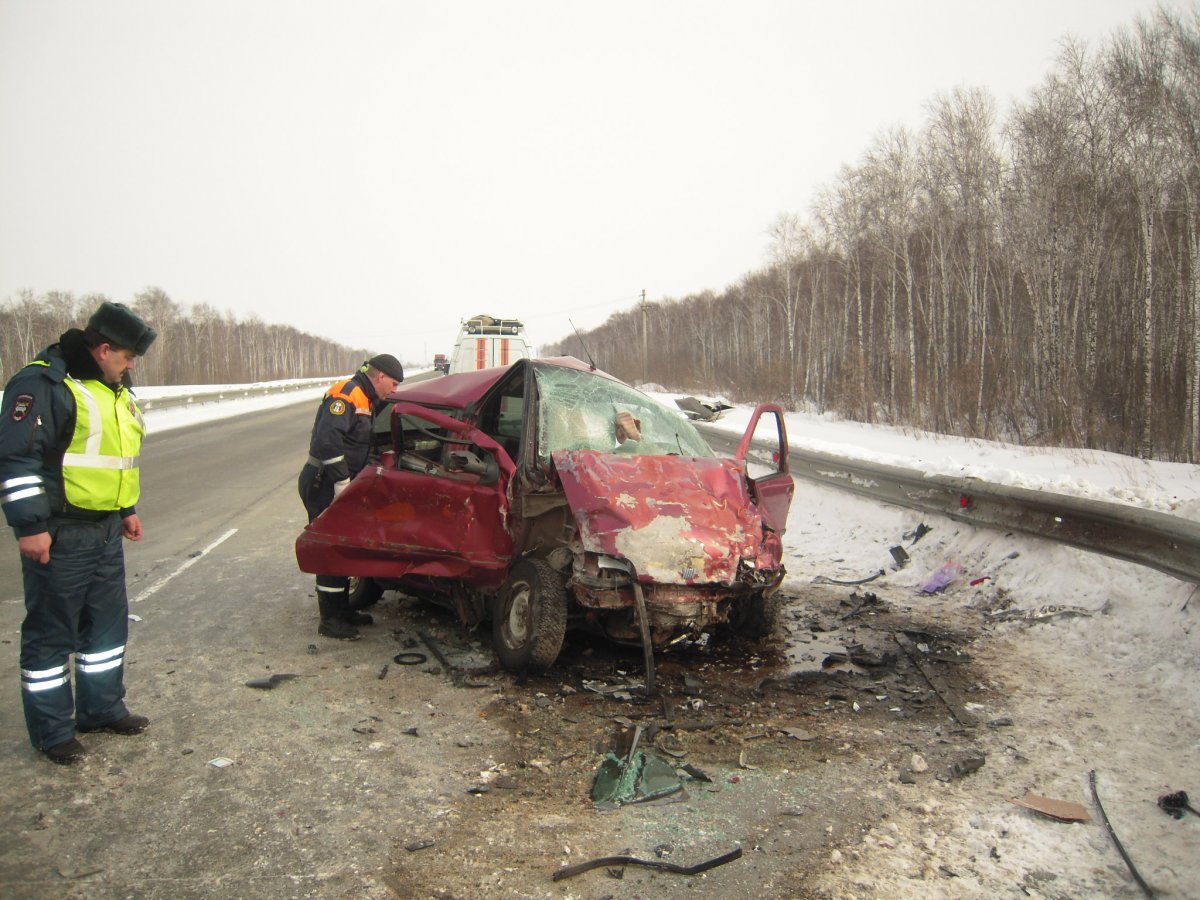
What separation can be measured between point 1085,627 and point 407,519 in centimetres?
434

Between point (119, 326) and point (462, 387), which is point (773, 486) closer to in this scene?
point (462, 387)

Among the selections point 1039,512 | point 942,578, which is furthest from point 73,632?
point 1039,512

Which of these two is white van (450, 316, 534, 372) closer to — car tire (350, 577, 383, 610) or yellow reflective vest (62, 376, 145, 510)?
car tire (350, 577, 383, 610)

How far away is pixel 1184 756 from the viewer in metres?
3.25

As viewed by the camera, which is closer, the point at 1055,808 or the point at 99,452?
the point at 1055,808

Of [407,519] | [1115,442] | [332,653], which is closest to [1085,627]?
[407,519]

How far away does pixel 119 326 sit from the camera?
3389 mm

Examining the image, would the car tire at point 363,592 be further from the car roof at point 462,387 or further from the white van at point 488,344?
the white van at point 488,344

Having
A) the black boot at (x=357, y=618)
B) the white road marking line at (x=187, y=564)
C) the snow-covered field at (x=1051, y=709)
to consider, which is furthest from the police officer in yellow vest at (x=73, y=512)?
the snow-covered field at (x=1051, y=709)

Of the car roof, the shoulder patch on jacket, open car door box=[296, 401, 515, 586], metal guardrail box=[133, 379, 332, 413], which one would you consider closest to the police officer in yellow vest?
the shoulder patch on jacket

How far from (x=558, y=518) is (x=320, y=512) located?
6.60ft

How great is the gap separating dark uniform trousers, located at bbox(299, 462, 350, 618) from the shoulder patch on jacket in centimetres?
214

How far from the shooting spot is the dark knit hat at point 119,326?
3.36 metres

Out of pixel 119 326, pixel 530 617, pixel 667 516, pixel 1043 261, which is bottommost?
pixel 530 617
